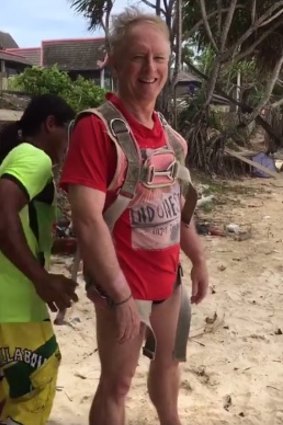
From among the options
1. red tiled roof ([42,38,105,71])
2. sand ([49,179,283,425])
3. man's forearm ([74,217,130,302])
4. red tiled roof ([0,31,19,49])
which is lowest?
sand ([49,179,283,425])

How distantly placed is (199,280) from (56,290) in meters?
0.73

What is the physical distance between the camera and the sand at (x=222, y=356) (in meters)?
2.75

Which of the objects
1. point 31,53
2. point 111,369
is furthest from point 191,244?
point 31,53

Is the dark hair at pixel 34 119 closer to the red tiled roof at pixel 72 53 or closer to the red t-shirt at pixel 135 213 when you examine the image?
the red t-shirt at pixel 135 213

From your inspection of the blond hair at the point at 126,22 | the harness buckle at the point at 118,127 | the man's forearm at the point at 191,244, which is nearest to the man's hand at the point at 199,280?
the man's forearm at the point at 191,244

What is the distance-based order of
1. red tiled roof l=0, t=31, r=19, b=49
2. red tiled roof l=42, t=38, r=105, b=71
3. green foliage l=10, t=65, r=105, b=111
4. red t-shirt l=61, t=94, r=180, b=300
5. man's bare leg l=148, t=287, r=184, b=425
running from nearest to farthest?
red t-shirt l=61, t=94, r=180, b=300 < man's bare leg l=148, t=287, r=184, b=425 < green foliage l=10, t=65, r=105, b=111 < red tiled roof l=42, t=38, r=105, b=71 < red tiled roof l=0, t=31, r=19, b=49

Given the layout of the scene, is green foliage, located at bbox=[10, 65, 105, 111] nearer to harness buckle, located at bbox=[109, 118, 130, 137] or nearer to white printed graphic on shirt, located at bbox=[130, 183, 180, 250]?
white printed graphic on shirt, located at bbox=[130, 183, 180, 250]

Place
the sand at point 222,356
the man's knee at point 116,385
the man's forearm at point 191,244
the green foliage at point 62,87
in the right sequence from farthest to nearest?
the green foliage at point 62,87
the sand at point 222,356
the man's forearm at point 191,244
the man's knee at point 116,385

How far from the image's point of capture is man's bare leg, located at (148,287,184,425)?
1973 mm

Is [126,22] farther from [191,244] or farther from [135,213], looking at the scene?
[191,244]

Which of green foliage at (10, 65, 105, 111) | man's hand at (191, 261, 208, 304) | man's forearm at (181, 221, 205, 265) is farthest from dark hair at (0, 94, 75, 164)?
green foliage at (10, 65, 105, 111)

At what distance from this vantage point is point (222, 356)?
3.45 metres

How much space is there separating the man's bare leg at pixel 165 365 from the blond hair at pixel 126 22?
0.85 meters

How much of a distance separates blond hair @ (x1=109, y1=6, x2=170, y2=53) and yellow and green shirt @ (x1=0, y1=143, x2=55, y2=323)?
41 cm
